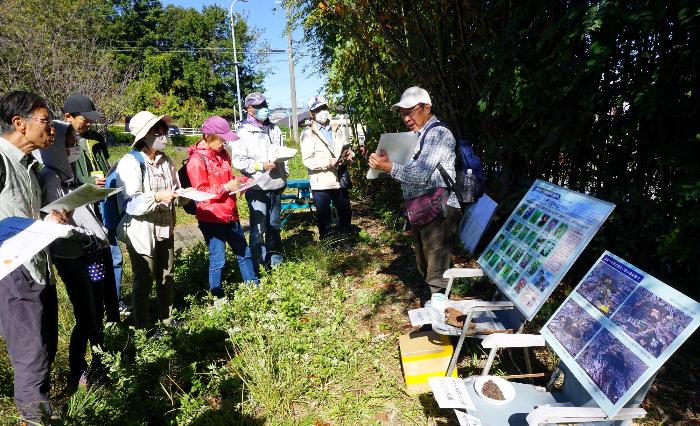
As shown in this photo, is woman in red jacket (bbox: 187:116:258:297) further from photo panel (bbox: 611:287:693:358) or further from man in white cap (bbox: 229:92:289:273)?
photo panel (bbox: 611:287:693:358)

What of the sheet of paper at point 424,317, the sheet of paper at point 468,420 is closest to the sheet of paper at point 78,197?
the sheet of paper at point 424,317

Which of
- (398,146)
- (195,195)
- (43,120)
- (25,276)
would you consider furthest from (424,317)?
(43,120)

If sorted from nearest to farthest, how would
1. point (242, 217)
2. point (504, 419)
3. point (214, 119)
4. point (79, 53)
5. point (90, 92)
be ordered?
point (504, 419) → point (214, 119) → point (242, 217) → point (90, 92) → point (79, 53)

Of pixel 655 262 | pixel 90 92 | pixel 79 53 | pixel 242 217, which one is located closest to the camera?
pixel 655 262

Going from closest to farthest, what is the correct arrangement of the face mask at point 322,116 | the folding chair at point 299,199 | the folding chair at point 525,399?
the folding chair at point 525,399 < the face mask at point 322,116 < the folding chair at point 299,199

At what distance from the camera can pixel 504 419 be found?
2.07m

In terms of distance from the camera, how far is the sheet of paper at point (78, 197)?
2184mm

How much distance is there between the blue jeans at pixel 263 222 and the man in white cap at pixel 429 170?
6.28 feet

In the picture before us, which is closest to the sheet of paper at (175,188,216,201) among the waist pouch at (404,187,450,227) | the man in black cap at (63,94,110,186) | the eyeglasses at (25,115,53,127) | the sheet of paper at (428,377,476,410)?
the man in black cap at (63,94,110,186)

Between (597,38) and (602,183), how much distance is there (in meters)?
1.30

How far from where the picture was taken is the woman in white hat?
3107mm

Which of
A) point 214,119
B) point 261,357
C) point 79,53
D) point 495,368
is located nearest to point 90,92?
point 79,53

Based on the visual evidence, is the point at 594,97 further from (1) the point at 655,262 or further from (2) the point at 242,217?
(2) the point at 242,217

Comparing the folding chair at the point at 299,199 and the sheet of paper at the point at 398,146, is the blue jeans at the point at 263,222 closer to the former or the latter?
the sheet of paper at the point at 398,146
